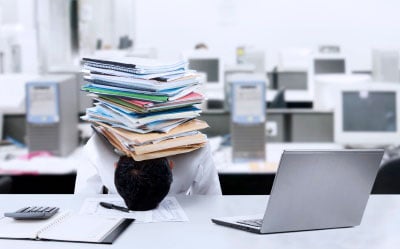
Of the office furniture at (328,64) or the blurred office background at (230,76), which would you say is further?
the office furniture at (328,64)

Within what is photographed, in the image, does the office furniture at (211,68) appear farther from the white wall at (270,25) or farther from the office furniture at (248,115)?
the office furniture at (248,115)

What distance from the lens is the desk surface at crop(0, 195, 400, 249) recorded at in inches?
42.3

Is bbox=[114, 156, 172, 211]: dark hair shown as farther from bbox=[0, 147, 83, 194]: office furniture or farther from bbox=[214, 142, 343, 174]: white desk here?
bbox=[0, 147, 83, 194]: office furniture

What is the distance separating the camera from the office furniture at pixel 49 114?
3404mm

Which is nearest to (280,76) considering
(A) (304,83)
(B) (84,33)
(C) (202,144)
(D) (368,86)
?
(A) (304,83)

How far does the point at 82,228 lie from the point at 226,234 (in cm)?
27

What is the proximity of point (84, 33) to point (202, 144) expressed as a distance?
6507mm

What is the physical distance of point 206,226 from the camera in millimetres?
1187

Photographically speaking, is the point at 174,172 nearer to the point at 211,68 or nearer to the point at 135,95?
the point at 135,95

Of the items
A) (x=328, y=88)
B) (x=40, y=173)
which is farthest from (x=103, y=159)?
(x=328, y=88)

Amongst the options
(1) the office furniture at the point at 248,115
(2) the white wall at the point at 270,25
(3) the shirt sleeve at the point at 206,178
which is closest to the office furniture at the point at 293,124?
(1) the office furniture at the point at 248,115

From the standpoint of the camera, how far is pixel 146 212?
1.32m

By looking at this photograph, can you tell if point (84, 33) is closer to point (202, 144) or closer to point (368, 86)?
point (368, 86)

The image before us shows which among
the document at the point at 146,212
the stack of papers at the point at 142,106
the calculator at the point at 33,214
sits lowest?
A: the document at the point at 146,212
